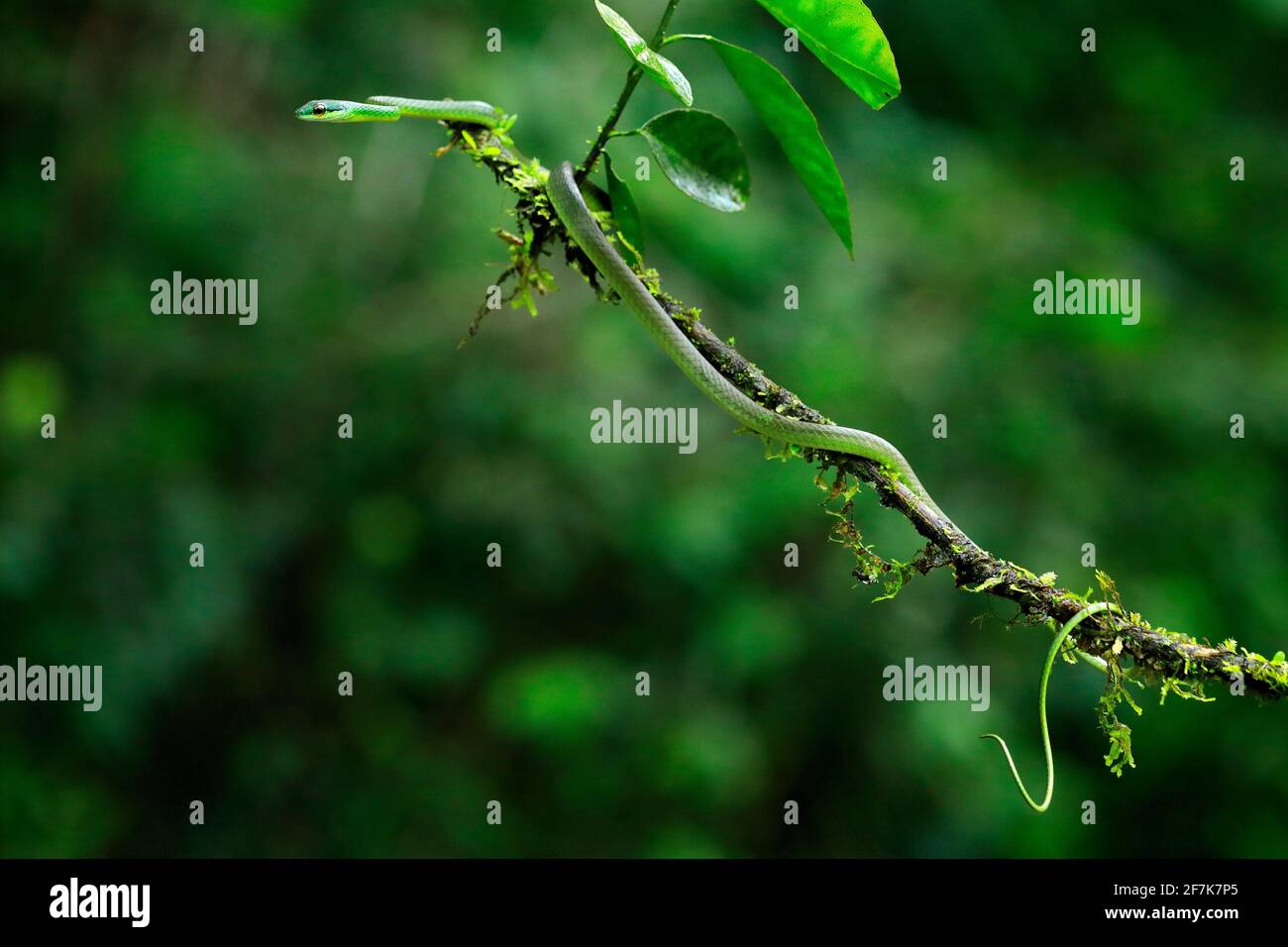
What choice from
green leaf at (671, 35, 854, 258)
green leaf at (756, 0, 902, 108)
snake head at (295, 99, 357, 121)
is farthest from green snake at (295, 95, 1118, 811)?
green leaf at (756, 0, 902, 108)

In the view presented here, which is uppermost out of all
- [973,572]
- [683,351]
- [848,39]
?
[848,39]

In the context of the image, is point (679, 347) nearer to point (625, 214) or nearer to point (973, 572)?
point (625, 214)

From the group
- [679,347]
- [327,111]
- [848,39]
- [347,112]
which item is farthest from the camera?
[327,111]

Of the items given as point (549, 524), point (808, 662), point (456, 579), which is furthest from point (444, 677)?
point (808, 662)

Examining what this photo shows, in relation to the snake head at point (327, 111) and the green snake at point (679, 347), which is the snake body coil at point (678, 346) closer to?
the green snake at point (679, 347)

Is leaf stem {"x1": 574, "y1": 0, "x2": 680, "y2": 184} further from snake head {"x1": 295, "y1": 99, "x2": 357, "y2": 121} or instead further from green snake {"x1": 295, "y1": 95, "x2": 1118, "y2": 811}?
snake head {"x1": 295, "y1": 99, "x2": 357, "y2": 121}

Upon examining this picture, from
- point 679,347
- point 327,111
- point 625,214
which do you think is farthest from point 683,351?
point 327,111

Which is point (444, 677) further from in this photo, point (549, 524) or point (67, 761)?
point (67, 761)

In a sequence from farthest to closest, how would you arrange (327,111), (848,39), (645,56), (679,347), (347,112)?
(327,111)
(347,112)
(679,347)
(848,39)
(645,56)
